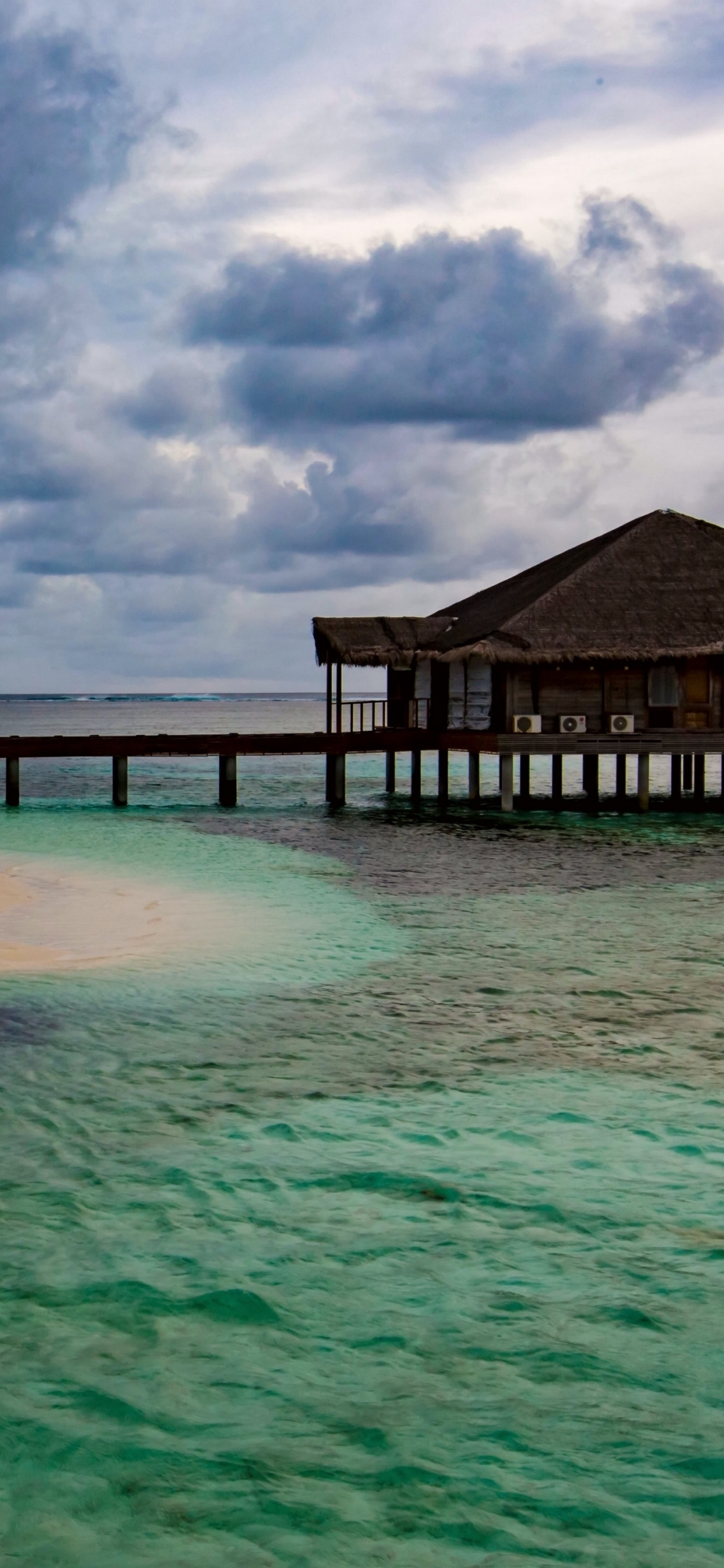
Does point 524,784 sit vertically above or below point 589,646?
below

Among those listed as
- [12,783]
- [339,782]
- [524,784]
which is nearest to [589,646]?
[524,784]

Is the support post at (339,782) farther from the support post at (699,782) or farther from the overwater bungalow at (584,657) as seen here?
the support post at (699,782)

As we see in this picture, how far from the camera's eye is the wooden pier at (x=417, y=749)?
2708 centimetres

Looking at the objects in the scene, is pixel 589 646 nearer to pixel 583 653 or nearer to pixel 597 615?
pixel 583 653

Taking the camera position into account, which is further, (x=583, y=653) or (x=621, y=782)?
(x=621, y=782)

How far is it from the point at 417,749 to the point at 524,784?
4.25 metres

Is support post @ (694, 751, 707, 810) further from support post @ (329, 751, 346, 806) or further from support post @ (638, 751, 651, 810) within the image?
support post @ (329, 751, 346, 806)

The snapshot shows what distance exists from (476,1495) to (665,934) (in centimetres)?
1077

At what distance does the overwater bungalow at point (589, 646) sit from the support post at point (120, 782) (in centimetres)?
561

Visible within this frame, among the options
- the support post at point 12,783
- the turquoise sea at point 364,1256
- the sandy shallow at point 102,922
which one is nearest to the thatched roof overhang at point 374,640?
the support post at point 12,783

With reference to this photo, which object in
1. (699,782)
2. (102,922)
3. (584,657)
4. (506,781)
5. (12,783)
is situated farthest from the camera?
(699,782)

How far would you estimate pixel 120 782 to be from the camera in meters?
31.4

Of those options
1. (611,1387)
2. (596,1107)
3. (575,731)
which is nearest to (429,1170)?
(596,1107)

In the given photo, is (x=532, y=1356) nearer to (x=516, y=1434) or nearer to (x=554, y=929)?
(x=516, y=1434)
